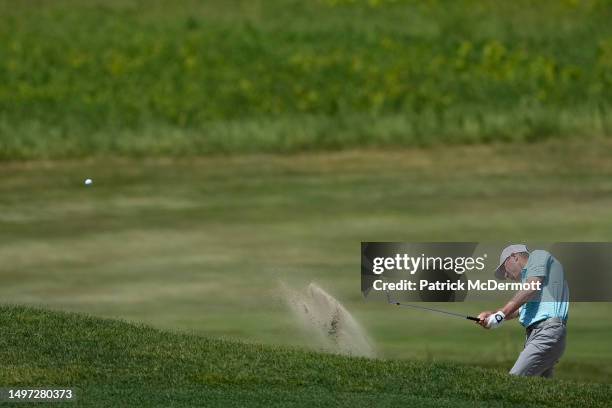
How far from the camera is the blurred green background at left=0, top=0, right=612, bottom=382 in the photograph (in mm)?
16391

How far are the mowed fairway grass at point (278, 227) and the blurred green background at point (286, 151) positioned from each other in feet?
0.14

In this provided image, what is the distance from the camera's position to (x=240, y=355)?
527 inches

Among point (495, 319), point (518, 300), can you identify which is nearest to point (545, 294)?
point (518, 300)

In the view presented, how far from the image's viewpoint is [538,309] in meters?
13.1

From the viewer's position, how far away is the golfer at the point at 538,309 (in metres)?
12.9

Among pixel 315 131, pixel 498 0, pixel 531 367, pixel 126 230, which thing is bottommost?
pixel 531 367

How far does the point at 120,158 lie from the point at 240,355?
12914 mm

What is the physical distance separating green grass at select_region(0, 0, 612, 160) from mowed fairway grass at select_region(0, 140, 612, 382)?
1.39m

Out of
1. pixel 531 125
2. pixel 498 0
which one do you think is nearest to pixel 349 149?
pixel 531 125

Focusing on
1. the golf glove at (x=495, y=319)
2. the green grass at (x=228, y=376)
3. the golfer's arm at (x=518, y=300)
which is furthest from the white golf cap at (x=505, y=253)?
the green grass at (x=228, y=376)

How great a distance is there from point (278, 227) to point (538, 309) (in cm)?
733

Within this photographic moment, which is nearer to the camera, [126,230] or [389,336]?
[389,336]

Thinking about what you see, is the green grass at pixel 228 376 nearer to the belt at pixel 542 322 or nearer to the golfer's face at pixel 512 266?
the belt at pixel 542 322

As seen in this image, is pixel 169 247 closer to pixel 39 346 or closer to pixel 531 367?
pixel 39 346
